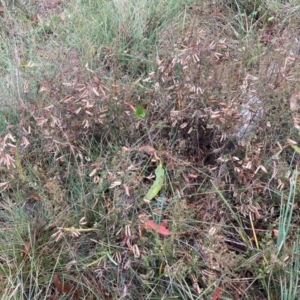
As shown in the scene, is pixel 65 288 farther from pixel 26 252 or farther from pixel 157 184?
pixel 157 184

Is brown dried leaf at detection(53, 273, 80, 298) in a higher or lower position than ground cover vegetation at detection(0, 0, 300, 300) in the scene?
lower

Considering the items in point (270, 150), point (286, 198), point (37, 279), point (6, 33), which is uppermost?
point (6, 33)


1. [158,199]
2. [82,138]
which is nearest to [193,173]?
[158,199]

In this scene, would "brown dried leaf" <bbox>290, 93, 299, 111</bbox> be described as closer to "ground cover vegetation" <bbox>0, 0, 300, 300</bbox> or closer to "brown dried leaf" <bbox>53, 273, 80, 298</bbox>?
"ground cover vegetation" <bbox>0, 0, 300, 300</bbox>

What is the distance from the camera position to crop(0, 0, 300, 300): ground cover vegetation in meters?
1.47

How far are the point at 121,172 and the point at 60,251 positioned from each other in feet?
1.11

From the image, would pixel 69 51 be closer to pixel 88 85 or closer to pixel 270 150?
pixel 88 85

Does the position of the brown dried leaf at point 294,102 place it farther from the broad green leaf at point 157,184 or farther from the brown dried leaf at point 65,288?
the brown dried leaf at point 65,288

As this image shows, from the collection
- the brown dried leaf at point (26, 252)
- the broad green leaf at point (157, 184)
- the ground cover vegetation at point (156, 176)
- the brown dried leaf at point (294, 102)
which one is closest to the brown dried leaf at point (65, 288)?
the ground cover vegetation at point (156, 176)

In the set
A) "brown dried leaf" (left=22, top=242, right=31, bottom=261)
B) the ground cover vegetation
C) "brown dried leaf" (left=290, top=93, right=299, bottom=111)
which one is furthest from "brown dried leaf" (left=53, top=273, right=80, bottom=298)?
"brown dried leaf" (left=290, top=93, right=299, bottom=111)

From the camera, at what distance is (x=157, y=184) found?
62.4 inches

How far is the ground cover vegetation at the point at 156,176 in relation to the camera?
147 centimetres

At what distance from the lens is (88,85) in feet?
5.74

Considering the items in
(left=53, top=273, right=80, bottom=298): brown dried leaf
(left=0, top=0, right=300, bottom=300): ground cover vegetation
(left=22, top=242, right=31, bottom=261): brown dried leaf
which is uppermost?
(left=0, top=0, right=300, bottom=300): ground cover vegetation
